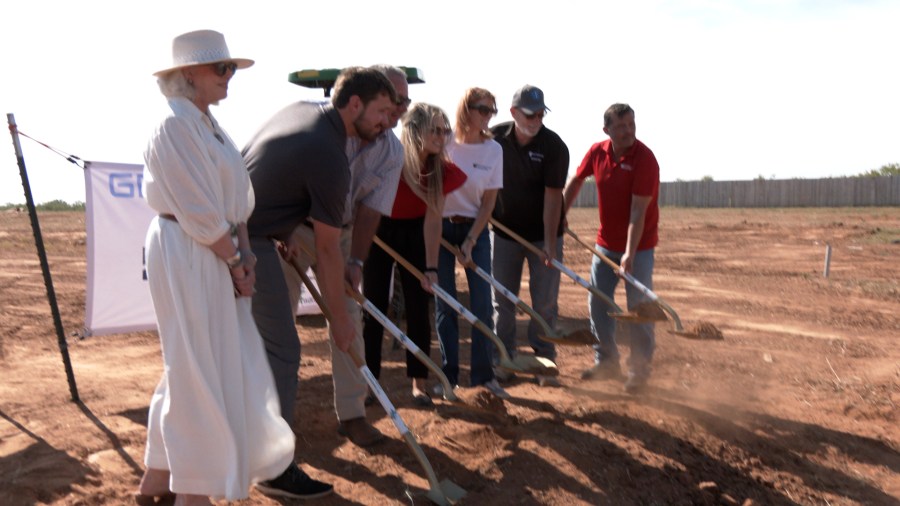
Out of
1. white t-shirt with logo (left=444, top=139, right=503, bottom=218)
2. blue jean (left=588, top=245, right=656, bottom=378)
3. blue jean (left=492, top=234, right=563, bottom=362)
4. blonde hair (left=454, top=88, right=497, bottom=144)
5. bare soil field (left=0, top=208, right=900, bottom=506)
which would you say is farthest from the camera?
blue jean (left=492, top=234, right=563, bottom=362)

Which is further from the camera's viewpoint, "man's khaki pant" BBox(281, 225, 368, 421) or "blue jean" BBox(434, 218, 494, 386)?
"blue jean" BBox(434, 218, 494, 386)

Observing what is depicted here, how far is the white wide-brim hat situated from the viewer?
3205 millimetres

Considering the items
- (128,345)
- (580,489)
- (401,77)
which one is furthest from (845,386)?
(128,345)

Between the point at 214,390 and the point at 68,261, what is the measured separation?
485 inches

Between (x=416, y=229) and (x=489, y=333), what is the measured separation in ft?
2.65

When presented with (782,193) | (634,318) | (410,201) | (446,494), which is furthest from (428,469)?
(782,193)

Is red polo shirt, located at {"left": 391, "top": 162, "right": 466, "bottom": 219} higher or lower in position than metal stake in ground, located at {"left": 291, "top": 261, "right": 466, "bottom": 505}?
higher

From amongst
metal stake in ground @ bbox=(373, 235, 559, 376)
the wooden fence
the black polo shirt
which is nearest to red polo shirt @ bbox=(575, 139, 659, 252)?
the black polo shirt

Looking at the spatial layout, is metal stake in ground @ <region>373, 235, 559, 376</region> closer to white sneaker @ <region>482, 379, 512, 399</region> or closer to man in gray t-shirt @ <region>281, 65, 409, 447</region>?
Result: white sneaker @ <region>482, 379, 512, 399</region>

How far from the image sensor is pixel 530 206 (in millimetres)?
6137

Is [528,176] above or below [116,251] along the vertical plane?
above

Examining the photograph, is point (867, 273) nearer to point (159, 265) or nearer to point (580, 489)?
point (580, 489)

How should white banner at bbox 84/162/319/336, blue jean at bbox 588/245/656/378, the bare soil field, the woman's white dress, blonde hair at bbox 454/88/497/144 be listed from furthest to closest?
blue jean at bbox 588/245/656/378, white banner at bbox 84/162/319/336, blonde hair at bbox 454/88/497/144, the bare soil field, the woman's white dress

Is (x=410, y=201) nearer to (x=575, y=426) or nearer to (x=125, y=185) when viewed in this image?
(x=575, y=426)
